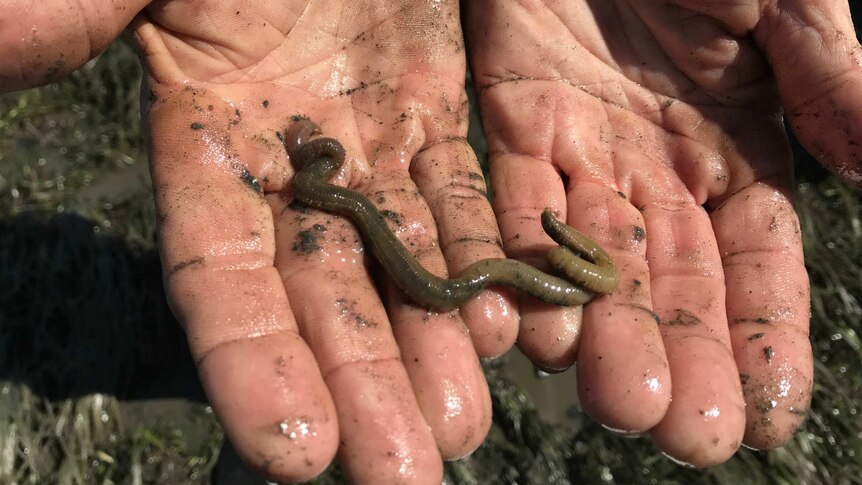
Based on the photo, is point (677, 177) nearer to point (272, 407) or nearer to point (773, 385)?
point (773, 385)

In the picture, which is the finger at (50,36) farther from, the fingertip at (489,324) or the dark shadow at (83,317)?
the dark shadow at (83,317)

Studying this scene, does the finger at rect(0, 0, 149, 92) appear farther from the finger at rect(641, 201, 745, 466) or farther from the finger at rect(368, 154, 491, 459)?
the finger at rect(641, 201, 745, 466)

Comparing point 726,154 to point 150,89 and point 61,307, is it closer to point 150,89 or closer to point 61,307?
point 150,89

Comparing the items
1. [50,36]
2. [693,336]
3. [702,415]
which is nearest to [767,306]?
[693,336]

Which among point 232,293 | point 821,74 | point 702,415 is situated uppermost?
point 821,74

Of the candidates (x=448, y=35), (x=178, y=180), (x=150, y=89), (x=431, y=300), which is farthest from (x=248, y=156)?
(x=448, y=35)

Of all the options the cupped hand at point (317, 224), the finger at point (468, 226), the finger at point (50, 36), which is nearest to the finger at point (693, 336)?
the finger at point (468, 226)
